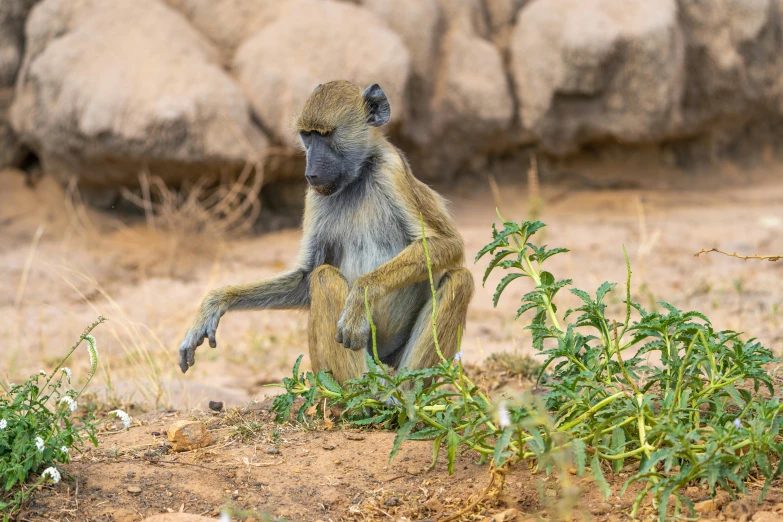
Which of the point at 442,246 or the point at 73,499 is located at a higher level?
the point at 442,246

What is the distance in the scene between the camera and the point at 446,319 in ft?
15.1

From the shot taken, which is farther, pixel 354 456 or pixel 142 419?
pixel 142 419

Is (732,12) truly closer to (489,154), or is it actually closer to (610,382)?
(489,154)

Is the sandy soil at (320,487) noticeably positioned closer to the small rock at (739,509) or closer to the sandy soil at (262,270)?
the small rock at (739,509)

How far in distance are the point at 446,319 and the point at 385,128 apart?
6778 mm

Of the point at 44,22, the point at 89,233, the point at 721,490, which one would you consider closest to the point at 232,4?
the point at 44,22

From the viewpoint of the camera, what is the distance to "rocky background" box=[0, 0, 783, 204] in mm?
10242

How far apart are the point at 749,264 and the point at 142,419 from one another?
739 cm

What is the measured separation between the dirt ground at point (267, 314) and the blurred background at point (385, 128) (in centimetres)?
5

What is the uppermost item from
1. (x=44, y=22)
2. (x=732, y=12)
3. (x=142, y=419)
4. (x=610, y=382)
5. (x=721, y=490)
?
(x=732, y=12)

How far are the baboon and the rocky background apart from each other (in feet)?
14.6

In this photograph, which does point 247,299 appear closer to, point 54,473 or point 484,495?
point 54,473

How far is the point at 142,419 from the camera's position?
4.84 meters

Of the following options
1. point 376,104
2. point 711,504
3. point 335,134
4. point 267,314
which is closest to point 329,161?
point 335,134
